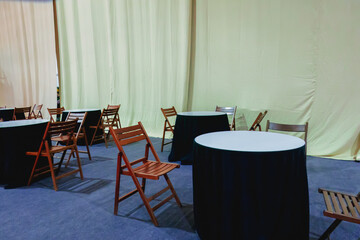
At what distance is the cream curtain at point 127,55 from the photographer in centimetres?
498

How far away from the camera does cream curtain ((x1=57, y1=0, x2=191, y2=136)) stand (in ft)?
→ 16.4

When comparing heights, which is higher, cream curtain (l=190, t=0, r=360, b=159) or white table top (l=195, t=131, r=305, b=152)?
cream curtain (l=190, t=0, r=360, b=159)

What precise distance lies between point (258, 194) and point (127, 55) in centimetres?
503

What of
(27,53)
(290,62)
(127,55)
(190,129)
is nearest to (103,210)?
(190,129)

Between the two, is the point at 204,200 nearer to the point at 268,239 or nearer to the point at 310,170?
the point at 268,239

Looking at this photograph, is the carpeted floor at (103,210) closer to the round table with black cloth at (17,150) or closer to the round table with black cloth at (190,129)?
the round table with black cloth at (17,150)

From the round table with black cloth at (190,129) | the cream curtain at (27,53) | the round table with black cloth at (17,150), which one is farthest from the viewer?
the cream curtain at (27,53)

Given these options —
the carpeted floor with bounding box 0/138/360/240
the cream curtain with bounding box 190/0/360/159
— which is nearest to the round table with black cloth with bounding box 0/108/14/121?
the carpeted floor with bounding box 0/138/360/240

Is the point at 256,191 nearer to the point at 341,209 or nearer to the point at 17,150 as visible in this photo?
the point at 341,209

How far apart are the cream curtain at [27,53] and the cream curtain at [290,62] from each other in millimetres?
4749

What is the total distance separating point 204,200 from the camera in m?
1.56

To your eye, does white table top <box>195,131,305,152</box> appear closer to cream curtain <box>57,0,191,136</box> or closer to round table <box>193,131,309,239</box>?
round table <box>193,131,309,239</box>

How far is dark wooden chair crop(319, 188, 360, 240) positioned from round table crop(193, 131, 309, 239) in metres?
0.14

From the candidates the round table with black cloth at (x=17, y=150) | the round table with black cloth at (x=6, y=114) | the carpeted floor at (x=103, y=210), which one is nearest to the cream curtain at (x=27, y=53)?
the round table with black cloth at (x=6, y=114)
